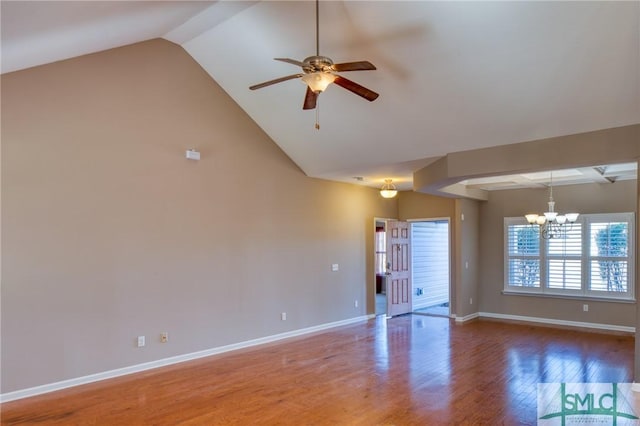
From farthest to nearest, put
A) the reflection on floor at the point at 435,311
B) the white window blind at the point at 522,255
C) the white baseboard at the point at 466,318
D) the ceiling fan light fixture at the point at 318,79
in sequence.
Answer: the reflection on floor at the point at 435,311, the white window blind at the point at 522,255, the white baseboard at the point at 466,318, the ceiling fan light fixture at the point at 318,79

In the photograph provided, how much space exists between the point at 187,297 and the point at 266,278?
1377 mm

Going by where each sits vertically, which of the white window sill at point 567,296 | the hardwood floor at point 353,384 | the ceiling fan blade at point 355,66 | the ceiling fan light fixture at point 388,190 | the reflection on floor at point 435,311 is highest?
the ceiling fan blade at point 355,66

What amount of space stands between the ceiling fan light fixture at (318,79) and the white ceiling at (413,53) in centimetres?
101

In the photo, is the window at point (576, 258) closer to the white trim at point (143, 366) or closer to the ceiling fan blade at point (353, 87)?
the white trim at point (143, 366)

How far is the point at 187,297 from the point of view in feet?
17.6

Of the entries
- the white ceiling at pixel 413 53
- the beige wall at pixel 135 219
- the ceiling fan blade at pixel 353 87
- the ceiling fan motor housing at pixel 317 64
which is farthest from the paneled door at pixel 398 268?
the ceiling fan motor housing at pixel 317 64

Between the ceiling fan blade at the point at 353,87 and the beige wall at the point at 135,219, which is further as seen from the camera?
the beige wall at the point at 135,219

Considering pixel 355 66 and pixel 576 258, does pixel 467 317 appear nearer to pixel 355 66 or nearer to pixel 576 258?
pixel 576 258

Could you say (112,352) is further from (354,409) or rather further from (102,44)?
(102,44)

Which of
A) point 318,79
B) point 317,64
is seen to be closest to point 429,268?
point 318,79

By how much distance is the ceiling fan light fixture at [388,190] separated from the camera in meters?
7.54

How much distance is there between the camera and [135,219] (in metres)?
4.91

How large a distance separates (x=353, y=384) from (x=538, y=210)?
554cm

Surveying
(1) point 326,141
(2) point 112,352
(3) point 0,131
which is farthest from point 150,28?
(2) point 112,352
